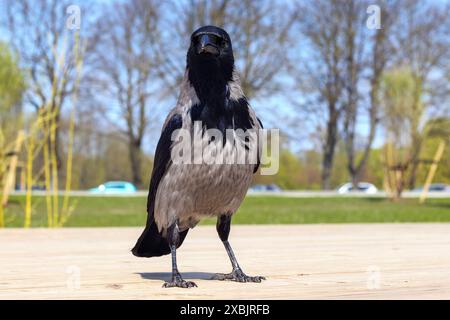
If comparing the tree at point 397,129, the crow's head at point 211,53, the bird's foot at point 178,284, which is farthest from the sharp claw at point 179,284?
the tree at point 397,129

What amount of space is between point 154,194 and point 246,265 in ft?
3.10

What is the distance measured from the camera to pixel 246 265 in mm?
4379

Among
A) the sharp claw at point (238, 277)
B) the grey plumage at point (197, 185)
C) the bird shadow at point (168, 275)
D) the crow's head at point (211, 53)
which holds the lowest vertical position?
the bird shadow at point (168, 275)

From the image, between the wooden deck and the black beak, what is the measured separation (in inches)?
44.8

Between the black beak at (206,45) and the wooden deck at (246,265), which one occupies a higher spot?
the black beak at (206,45)

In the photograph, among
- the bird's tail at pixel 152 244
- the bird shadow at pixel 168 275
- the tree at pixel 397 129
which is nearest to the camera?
the bird shadow at pixel 168 275

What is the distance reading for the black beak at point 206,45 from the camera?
3.34 m

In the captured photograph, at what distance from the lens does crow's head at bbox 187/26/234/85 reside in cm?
337

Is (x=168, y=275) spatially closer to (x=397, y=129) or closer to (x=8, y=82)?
(x=8, y=82)

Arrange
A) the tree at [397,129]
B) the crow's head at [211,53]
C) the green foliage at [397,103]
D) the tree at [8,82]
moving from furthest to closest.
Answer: the green foliage at [397,103] < the tree at [397,129] < the tree at [8,82] < the crow's head at [211,53]

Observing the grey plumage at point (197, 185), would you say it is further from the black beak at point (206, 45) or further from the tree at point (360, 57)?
the tree at point (360, 57)

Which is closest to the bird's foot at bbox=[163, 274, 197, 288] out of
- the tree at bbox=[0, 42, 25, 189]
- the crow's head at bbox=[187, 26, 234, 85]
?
the crow's head at bbox=[187, 26, 234, 85]

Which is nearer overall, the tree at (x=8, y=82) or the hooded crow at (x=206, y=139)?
the hooded crow at (x=206, y=139)
